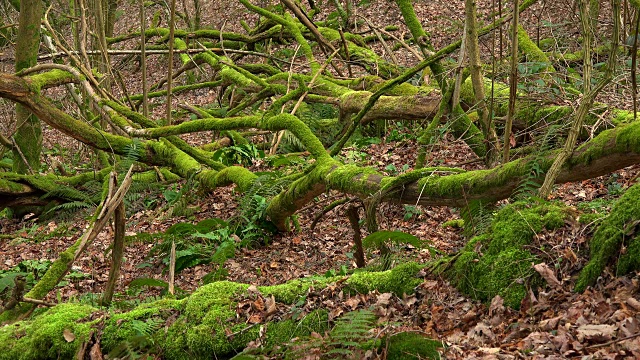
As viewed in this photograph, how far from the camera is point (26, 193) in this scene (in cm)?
973

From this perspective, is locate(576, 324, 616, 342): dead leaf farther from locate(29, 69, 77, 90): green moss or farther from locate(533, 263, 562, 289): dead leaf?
locate(29, 69, 77, 90): green moss

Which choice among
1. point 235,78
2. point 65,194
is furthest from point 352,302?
point 235,78

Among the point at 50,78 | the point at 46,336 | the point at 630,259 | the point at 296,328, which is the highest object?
the point at 50,78

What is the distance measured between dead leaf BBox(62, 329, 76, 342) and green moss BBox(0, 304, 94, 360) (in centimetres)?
1

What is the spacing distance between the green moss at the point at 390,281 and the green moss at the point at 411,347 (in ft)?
2.11

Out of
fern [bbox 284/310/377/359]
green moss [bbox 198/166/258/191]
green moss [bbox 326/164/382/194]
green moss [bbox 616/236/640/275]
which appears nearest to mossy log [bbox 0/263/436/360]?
fern [bbox 284/310/377/359]

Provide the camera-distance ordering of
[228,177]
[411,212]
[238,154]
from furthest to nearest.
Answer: [238,154], [228,177], [411,212]

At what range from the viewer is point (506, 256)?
3797mm

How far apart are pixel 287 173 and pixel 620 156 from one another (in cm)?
531

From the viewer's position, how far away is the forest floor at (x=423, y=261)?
3.08 m

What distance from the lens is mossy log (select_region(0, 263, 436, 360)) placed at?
384 centimetres

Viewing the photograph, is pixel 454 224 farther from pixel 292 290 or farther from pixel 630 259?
pixel 630 259

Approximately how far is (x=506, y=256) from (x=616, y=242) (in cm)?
63

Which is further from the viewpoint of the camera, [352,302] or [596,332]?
[352,302]
